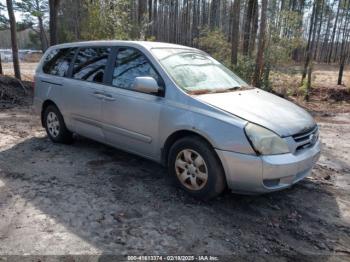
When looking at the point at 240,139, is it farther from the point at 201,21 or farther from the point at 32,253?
the point at 201,21

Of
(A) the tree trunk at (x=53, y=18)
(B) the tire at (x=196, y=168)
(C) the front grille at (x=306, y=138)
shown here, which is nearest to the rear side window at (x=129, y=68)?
(B) the tire at (x=196, y=168)

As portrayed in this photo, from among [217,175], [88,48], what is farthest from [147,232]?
[88,48]

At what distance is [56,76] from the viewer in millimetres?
5766

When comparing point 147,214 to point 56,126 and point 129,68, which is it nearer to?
point 129,68

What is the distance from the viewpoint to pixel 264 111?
12.4 feet

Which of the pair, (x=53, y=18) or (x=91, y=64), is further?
(x=53, y=18)

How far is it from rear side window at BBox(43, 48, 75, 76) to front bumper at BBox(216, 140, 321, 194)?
3.30 meters

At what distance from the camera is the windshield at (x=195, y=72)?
13.7 feet

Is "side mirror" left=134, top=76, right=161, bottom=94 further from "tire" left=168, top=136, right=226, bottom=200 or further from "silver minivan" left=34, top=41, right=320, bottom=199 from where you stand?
"tire" left=168, top=136, right=226, bottom=200

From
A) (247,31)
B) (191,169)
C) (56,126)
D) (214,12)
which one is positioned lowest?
(56,126)

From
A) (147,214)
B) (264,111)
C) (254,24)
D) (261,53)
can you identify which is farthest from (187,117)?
(254,24)

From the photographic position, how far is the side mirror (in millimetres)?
4035

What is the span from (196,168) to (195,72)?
52.0 inches

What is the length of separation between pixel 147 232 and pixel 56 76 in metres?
3.56
